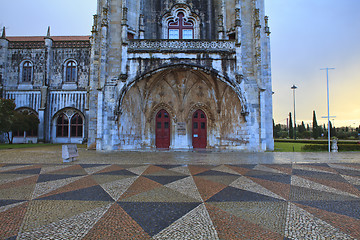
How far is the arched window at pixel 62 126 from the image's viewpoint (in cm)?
2522

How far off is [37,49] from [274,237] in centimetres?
3135

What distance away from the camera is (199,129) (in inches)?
644

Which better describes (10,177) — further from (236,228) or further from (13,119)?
(13,119)

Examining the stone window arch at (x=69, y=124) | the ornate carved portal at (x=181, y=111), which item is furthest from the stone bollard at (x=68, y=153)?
the stone window arch at (x=69, y=124)

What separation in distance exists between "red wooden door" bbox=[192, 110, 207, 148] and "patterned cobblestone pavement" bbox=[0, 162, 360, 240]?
10727mm

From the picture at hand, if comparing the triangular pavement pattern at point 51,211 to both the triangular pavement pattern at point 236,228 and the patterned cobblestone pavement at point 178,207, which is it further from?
the triangular pavement pattern at point 236,228

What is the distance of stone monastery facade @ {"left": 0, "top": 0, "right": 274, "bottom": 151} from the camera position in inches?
A: 536

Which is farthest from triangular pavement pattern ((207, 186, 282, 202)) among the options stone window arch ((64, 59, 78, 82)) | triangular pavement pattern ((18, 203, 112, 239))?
stone window arch ((64, 59, 78, 82))

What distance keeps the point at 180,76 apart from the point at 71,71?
17.4m

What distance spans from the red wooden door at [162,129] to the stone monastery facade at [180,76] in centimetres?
8

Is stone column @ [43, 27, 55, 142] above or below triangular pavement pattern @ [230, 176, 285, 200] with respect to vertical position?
above

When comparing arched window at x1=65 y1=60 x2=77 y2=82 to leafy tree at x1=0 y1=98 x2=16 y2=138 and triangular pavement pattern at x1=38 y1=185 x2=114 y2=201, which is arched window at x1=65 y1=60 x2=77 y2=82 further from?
triangular pavement pattern at x1=38 y1=185 x2=114 y2=201

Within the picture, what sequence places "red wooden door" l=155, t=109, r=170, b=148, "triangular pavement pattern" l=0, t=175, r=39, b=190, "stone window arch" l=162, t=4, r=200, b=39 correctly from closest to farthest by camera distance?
"triangular pavement pattern" l=0, t=175, r=39, b=190
"red wooden door" l=155, t=109, r=170, b=148
"stone window arch" l=162, t=4, r=200, b=39

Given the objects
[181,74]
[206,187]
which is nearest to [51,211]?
[206,187]
